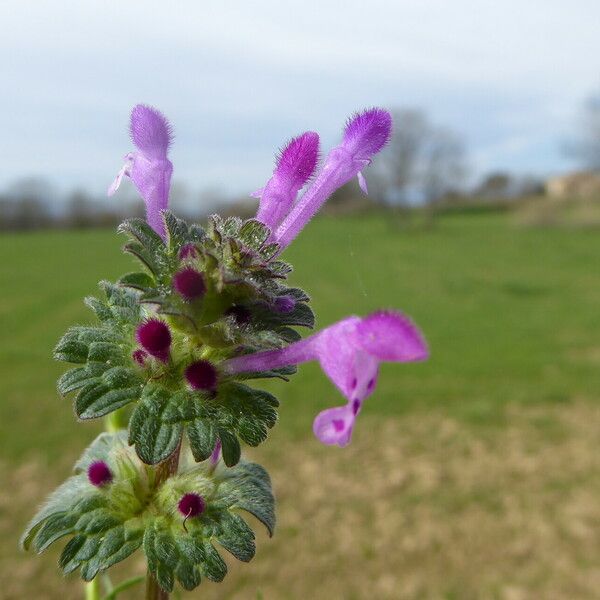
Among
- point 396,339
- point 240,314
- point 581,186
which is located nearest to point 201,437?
point 240,314

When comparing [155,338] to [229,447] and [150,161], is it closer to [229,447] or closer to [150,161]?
[229,447]

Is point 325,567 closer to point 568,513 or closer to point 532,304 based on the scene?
point 568,513

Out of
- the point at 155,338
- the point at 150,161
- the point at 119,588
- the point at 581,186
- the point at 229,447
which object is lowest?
the point at 581,186

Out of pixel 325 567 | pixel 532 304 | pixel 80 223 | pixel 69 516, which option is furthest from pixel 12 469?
pixel 80 223

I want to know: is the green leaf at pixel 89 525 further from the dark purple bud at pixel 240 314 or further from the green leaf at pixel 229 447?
the dark purple bud at pixel 240 314

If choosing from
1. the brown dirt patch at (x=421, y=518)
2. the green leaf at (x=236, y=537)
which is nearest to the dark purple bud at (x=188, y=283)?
the green leaf at (x=236, y=537)
